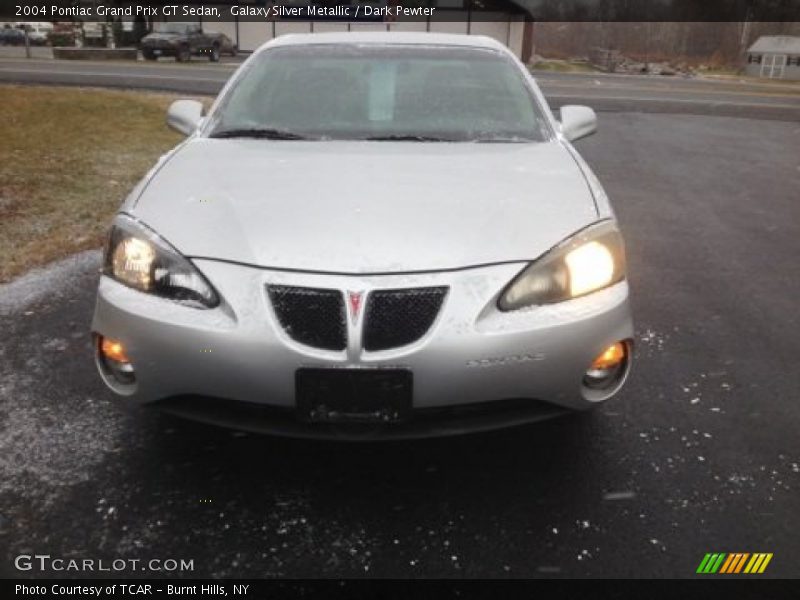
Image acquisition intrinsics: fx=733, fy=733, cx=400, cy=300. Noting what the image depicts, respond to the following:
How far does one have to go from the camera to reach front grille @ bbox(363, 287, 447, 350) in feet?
7.41

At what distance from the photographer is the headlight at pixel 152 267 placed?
2.38 metres

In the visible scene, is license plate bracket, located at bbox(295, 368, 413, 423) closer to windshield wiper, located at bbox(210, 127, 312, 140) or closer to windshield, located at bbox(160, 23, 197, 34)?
windshield wiper, located at bbox(210, 127, 312, 140)

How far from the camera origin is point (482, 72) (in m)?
3.86

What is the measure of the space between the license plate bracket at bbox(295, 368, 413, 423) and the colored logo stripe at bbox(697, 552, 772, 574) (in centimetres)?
104

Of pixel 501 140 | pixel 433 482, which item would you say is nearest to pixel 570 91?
pixel 501 140

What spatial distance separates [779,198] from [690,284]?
347cm

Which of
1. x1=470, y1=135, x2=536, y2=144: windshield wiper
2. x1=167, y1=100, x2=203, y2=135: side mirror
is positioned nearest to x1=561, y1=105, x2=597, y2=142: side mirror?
x1=470, y1=135, x2=536, y2=144: windshield wiper

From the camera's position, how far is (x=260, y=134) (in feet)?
11.4

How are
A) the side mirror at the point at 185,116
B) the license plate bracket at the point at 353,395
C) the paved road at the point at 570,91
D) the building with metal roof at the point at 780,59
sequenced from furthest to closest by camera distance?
the building with metal roof at the point at 780,59, the paved road at the point at 570,91, the side mirror at the point at 185,116, the license plate bracket at the point at 353,395

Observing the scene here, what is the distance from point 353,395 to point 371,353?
5.6 inches

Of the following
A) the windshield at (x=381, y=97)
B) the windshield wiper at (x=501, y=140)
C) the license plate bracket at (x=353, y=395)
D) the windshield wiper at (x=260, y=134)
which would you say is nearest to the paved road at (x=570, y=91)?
the windshield at (x=381, y=97)

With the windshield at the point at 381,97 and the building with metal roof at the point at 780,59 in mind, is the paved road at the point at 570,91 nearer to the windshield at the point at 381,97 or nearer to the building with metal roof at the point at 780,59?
the windshield at the point at 381,97

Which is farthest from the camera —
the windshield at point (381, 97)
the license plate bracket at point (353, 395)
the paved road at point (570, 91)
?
the paved road at point (570, 91)

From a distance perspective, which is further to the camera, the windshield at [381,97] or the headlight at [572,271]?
the windshield at [381,97]
